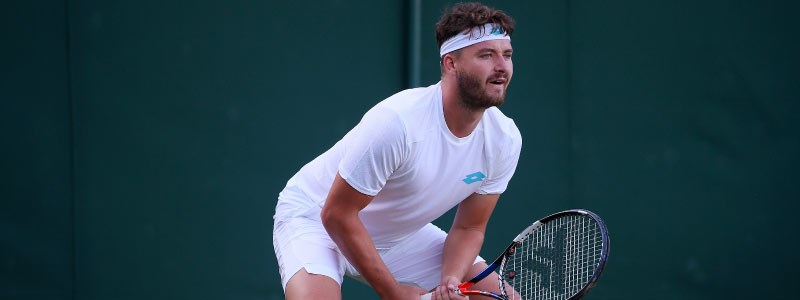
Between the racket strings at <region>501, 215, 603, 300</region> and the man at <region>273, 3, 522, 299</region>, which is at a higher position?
the man at <region>273, 3, 522, 299</region>

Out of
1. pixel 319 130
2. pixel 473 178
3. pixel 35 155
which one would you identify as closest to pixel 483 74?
pixel 473 178

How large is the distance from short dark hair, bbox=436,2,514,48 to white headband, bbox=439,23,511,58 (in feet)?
0.04

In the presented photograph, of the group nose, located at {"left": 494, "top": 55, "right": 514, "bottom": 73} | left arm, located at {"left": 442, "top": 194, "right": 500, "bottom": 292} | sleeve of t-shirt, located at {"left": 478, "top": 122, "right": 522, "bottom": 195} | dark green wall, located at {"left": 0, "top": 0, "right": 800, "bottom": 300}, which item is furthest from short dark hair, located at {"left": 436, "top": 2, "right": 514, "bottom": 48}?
dark green wall, located at {"left": 0, "top": 0, "right": 800, "bottom": 300}

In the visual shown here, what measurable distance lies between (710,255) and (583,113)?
1.03 metres

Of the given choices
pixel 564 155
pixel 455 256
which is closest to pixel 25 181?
pixel 455 256

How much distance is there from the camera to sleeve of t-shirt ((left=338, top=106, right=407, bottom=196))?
11.0 feet

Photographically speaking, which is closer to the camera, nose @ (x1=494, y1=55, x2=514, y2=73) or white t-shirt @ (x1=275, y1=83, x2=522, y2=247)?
white t-shirt @ (x1=275, y1=83, x2=522, y2=247)

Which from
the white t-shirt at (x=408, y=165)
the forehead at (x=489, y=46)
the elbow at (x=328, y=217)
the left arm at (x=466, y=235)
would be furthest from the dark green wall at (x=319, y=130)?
the forehead at (x=489, y=46)

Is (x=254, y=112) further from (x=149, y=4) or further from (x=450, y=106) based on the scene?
(x=450, y=106)

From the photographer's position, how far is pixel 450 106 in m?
3.56

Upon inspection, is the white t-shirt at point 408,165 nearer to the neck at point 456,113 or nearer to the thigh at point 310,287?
the neck at point 456,113

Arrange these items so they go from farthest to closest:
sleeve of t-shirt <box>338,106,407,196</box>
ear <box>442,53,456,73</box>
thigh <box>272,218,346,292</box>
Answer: ear <box>442,53,456,73</box>, thigh <box>272,218,346,292</box>, sleeve of t-shirt <box>338,106,407,196</box>

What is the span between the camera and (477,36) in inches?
139

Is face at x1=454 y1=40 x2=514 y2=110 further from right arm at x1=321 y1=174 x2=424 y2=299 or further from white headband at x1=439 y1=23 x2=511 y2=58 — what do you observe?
right arm at x1=321 y1=174 x2=424 y2=299
